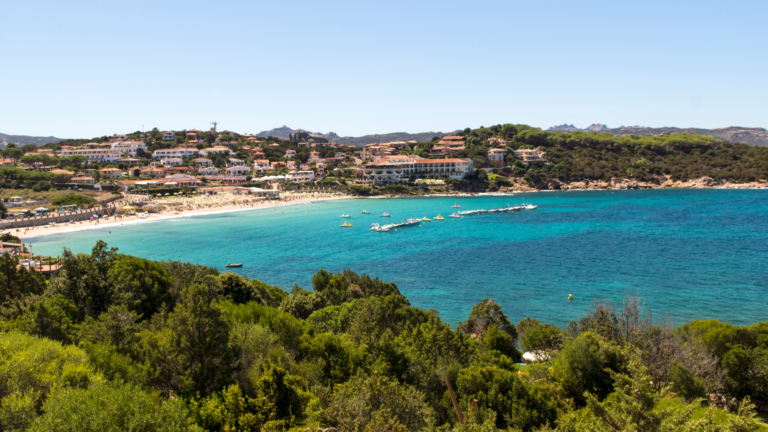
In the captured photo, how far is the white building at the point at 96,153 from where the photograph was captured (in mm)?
111438

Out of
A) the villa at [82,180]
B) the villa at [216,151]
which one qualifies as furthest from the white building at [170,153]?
the villa at [82,180]

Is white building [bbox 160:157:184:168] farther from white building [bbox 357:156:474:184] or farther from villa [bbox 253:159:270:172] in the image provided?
white building [bbox 357:156:474:184]

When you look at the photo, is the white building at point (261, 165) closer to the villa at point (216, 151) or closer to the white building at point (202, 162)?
the white building at point (202, 162)

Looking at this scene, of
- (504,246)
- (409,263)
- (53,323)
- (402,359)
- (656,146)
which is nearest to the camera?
(402,359)

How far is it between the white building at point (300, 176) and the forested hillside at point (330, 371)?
92597 mm

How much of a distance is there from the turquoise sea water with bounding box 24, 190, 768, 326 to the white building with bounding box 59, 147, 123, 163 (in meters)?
59.6

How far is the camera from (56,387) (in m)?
9.06

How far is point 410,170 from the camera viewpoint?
117 meters

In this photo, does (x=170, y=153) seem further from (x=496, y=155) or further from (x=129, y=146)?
(x=496, y=155)

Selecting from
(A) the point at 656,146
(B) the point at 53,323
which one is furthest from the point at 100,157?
(A) the point at 656,146

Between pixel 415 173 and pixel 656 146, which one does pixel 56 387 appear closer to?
pixel 415 173

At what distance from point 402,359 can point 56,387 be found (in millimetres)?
8221

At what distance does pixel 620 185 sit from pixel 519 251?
274ft

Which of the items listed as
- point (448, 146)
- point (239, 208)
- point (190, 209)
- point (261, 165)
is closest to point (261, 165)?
point (261, 165)
